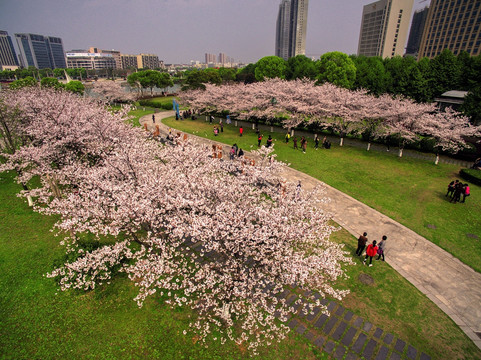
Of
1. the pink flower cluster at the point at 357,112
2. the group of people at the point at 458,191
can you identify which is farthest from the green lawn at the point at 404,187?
the pink flower cluster at the point at 357,112

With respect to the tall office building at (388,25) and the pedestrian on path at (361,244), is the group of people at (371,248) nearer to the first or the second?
the pedestrian on path at (361,244)

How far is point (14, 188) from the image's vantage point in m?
22.0

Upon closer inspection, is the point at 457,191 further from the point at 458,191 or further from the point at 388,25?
the point at 388,25

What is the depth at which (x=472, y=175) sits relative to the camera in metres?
22.6

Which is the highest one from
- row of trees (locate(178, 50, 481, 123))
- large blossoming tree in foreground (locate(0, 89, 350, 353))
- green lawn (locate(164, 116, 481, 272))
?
row of trees (locate(178, 50, 481, 123))

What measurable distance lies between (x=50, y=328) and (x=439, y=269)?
18.8 meters

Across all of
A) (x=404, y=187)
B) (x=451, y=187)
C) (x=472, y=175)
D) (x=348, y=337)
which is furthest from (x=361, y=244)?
(x=472, y=175)

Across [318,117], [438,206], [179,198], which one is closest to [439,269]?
[438,206]

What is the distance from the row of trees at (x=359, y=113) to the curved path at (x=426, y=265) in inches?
578

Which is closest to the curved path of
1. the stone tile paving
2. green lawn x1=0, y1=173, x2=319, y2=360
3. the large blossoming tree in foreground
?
the stone tile paving

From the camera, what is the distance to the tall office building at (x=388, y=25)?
141875 mm

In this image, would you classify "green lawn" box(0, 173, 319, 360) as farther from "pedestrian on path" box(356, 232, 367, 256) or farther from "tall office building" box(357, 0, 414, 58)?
"tall office building" box(357, 0, 414, 58)

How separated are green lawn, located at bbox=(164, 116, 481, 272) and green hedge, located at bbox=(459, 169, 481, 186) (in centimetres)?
82

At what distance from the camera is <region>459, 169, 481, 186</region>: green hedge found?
72.8ft
